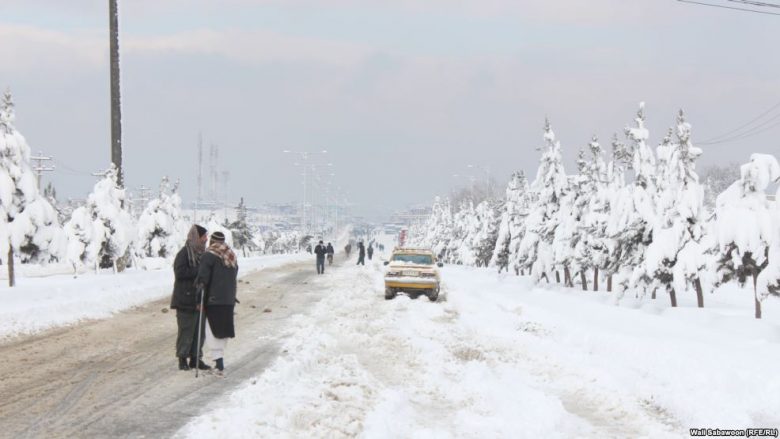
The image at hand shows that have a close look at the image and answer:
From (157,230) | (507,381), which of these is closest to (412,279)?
(507,381)

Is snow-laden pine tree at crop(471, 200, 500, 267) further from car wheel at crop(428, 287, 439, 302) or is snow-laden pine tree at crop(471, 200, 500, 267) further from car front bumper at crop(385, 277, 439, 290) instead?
car front bumper at crop(385, 277, 439, 290)

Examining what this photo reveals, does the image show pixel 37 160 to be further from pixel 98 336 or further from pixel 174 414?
pixel 174 414

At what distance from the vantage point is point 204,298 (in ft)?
33.7

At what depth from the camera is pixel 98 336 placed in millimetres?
14477

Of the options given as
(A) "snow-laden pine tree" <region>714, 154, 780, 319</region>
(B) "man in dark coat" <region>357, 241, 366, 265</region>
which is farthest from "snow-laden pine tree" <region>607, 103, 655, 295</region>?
(B) "man in dark coat" <region>357, 241, 366, 265</region>

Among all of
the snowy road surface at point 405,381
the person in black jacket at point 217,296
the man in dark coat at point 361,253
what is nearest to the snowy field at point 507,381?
the snowy road surface at point 405,381

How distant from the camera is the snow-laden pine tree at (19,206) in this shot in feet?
86.6

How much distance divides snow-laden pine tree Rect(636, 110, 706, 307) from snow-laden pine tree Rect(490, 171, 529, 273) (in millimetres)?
19054

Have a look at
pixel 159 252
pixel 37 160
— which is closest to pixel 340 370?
pixel 159 252

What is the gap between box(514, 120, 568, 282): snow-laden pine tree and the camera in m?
34.5

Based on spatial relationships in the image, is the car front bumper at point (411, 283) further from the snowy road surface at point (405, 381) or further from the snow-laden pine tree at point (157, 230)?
the snow-laden pine tree at point (157, 230)

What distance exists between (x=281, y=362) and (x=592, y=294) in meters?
20.8

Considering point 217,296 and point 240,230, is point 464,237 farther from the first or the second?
point 217,296

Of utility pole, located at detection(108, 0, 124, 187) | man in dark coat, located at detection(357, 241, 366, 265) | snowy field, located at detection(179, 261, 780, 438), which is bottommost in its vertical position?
man in dark coat, located at detection(357, 241, 366, 265)
